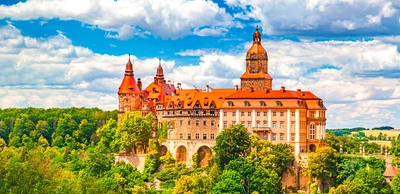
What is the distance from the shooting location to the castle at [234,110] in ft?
331

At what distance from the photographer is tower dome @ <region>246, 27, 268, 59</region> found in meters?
109

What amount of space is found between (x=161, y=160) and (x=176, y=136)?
4361mm

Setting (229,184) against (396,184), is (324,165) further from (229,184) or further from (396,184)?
(229,184)

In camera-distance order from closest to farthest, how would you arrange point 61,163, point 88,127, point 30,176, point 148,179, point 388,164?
1. point 30,176
2. point 388,164
3. point 148,179
4. point 61,163
5. point 88,127

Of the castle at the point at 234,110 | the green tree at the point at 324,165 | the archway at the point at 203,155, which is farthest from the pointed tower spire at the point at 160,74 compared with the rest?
the green tree at the point at 324,165

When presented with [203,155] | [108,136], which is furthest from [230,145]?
[108,136]

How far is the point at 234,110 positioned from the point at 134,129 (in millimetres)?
13156

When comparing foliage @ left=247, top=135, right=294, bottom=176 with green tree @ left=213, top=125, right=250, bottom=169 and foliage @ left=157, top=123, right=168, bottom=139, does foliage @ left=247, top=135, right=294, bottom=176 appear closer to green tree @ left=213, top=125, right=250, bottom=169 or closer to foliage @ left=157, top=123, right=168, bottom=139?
green tree @ left=213, top=125, right=250, bottom=169

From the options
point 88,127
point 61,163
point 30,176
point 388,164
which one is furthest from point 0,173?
point 88,127

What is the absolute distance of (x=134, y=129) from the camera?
106m

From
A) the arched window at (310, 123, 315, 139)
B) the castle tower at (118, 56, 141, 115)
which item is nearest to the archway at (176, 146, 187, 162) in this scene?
the castle tower at (118, 56, 141, 115)

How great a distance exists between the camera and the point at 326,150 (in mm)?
94500

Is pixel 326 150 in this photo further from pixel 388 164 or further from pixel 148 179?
pixel 148 179

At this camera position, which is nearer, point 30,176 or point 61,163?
point 30,176
